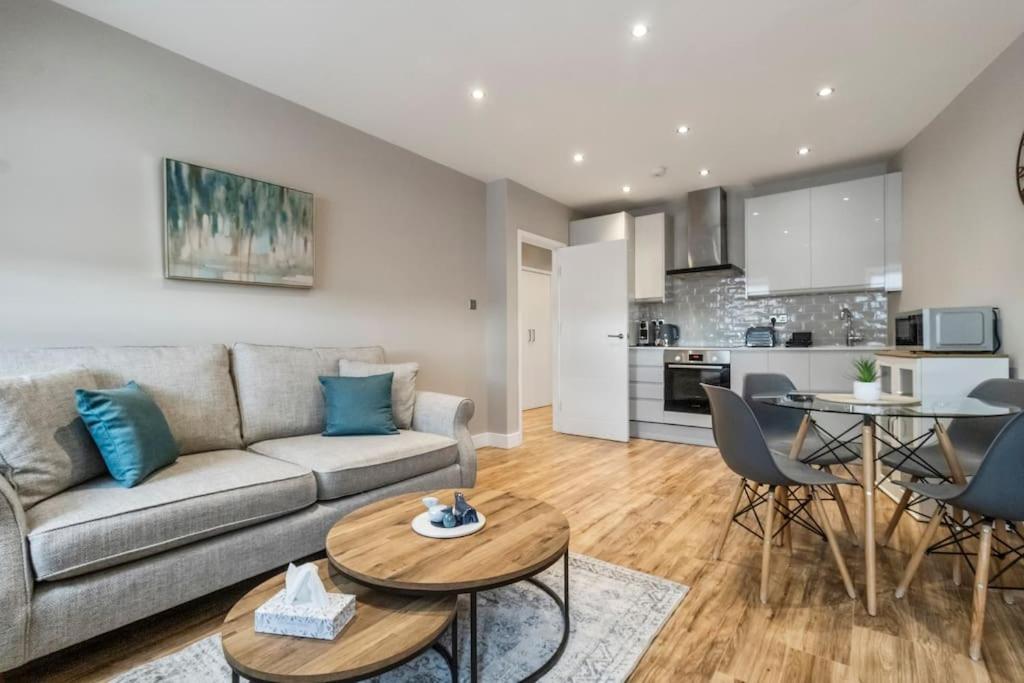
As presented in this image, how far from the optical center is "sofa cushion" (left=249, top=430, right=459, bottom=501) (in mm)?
2098

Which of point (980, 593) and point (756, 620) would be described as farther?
point (756, 620)

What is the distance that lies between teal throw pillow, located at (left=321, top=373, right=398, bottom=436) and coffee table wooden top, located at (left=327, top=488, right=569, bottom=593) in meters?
0.86

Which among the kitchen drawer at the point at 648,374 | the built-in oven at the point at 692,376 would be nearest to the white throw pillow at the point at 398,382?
the kitchen drawer at the point at 648,374

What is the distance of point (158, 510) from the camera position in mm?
1562

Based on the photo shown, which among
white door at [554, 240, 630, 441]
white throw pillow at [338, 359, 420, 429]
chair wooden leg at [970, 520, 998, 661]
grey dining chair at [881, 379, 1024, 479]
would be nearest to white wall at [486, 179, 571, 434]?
white door at [554, 240, 630, 441]

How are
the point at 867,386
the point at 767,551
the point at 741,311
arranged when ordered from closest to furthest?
the point at 767,551 < the point at 867,386 < the point at 741,311

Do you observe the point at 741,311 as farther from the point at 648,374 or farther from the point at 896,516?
the point at 896,516

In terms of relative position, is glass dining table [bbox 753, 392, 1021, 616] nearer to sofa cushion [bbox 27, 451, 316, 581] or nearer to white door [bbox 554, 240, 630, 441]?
sofa cushion [bbox 27, 451, 316, 581]

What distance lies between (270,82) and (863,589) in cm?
395

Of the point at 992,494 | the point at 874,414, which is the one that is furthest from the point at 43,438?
the point at 992,494

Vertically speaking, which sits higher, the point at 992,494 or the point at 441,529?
the point at 992,494

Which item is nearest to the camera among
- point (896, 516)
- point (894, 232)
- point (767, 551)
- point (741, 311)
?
point (767, 551)

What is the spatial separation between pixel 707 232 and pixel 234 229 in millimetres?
4196

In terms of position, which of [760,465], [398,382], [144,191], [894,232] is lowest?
[760,465]
